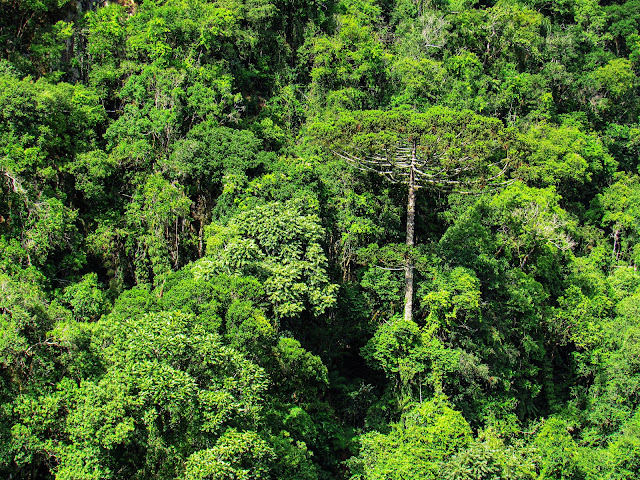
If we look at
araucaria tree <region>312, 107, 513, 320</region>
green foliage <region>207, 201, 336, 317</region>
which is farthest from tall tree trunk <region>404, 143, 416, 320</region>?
green foliage <region>207, 201, 336, 317</region>

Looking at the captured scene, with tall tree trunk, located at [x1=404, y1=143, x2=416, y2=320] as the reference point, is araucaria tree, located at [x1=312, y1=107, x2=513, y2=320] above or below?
above

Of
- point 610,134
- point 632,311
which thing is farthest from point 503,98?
point 632,311

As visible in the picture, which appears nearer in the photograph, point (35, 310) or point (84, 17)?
point (35, 310)

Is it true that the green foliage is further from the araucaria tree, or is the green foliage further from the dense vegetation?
the araucaria tree

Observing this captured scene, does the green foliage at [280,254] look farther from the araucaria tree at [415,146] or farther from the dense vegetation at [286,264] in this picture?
the araucaria tree at [415,146]

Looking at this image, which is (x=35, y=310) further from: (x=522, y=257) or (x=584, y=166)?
(x=584, y=166)
